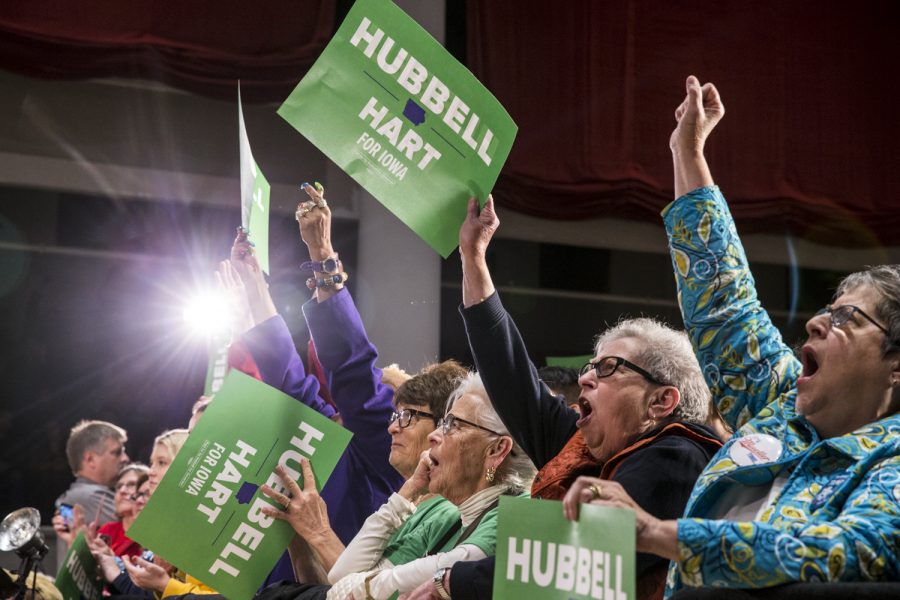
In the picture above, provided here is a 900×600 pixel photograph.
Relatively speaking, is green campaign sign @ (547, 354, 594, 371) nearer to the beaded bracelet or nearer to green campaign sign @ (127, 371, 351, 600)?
the beaded bracelet

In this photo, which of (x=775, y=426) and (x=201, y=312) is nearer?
(x=775, y=426)

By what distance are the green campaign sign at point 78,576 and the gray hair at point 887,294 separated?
8.47 feet

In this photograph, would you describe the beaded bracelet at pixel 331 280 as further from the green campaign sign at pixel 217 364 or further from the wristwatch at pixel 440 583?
the green campaign sign at pixel 217 364

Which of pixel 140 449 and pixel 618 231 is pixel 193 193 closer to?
pixel 140 449

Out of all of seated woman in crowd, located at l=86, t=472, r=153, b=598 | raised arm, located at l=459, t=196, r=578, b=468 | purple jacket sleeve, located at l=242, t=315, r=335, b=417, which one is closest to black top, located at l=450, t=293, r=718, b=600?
raised arm, located at l=459, t=196, r=578, b=468

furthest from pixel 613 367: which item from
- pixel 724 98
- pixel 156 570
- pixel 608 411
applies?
pixel 724 98

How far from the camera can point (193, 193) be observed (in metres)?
5.66

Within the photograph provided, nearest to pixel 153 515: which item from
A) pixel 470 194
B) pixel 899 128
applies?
pixel 470 194

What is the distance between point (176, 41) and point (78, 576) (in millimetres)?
2709

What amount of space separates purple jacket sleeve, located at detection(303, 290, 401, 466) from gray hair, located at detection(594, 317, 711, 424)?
700 millimetres

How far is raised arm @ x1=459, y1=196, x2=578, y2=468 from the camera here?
211cm

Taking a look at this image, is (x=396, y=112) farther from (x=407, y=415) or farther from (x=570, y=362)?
(x=570, y=362)

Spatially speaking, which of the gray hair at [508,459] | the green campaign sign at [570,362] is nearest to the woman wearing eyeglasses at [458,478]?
the gray hair at [508,459]

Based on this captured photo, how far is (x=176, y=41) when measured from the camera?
206 inches
